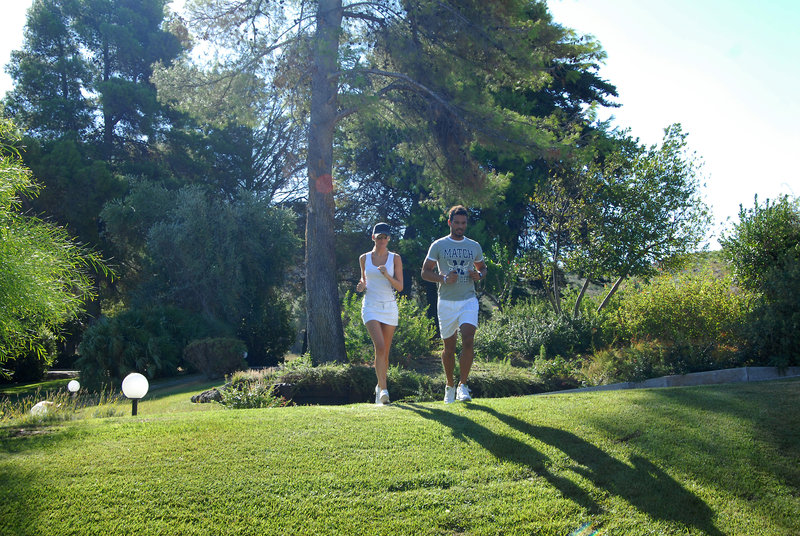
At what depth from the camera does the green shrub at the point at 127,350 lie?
15.8 meters

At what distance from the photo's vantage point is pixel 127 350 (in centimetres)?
1600

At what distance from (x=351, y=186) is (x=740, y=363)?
20297 millimetres

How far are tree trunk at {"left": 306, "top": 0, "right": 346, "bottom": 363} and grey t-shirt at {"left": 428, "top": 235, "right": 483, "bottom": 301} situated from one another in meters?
6.07

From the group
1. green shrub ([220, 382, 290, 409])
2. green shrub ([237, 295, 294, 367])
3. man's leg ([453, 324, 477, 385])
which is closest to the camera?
man's leg ([453, 324, 477, 385])

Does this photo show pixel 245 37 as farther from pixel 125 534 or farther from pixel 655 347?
pixel 125 534

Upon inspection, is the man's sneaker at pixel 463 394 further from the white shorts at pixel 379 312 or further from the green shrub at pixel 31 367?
the green shrub at pixel 31 367

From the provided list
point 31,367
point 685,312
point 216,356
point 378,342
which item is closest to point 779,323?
point 685,312

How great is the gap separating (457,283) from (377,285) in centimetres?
98

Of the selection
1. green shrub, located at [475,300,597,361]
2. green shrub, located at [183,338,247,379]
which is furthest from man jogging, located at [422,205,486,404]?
green shrub, located at [183,338,247,379]

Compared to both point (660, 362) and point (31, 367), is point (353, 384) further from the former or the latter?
point (31, 367)

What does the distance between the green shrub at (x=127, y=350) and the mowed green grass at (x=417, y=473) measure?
11.2 meters

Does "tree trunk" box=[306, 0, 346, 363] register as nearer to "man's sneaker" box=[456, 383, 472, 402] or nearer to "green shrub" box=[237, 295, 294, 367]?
"man's sneaker" box=[456, 383, 472, 402]

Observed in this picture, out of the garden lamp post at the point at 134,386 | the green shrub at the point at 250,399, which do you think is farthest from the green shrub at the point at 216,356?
the garden lamp post at the point at 134,386

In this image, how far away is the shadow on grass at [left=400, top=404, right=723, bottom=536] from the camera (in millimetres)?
3742
